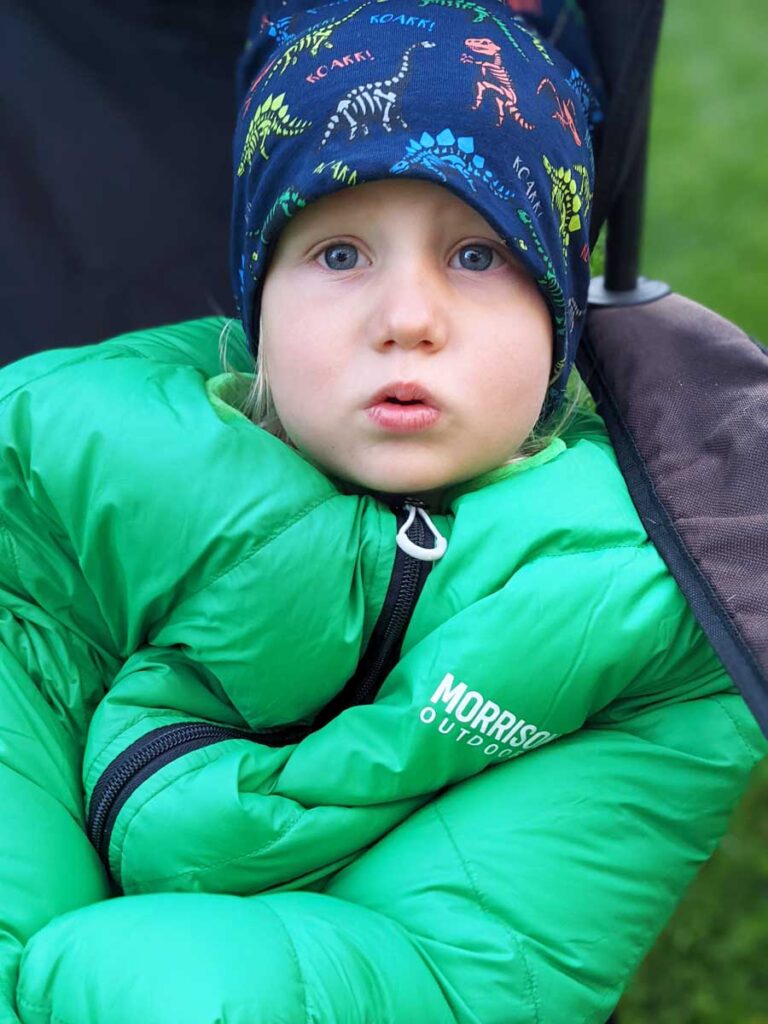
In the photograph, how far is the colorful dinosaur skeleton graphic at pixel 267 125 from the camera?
1.36 m

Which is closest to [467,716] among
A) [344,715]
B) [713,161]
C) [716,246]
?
[344,715]

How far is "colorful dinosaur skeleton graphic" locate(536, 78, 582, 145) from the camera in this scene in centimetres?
Answer: 139

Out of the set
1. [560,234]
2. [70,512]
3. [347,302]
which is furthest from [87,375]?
[560,234]

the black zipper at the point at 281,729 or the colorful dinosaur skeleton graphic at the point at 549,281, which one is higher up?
the colorful dinosaur skeleton graphic at the point at 549,281

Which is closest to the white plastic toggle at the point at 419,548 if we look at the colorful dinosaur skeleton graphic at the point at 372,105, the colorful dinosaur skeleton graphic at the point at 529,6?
the colorful dinosaur skeleton graphic at the point at 372,105

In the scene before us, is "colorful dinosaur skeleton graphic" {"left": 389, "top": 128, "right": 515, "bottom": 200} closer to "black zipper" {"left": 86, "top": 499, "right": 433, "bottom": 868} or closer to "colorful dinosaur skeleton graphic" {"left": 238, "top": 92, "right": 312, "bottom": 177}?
"colorful dinosaur skeleton graphic" {"left": 238, "top": 92, "right": 312, "bottom": 177}

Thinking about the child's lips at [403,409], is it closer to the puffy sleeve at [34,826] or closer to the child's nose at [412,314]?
the child's nose at [412,314]

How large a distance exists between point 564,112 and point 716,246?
88.7 inches

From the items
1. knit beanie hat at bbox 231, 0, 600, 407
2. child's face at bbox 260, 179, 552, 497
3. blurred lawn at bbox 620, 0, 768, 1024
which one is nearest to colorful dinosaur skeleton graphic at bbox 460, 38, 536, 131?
knit beanie hat at bbox 231, 0, 600, 407

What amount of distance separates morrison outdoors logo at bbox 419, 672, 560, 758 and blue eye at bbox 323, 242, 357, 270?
416mm

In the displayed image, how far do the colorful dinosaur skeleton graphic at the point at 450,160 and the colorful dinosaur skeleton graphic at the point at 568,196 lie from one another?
7 cm

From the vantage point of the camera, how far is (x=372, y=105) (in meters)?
1.32

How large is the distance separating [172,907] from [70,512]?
382 millimetres

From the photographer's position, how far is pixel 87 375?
4.38 feet
